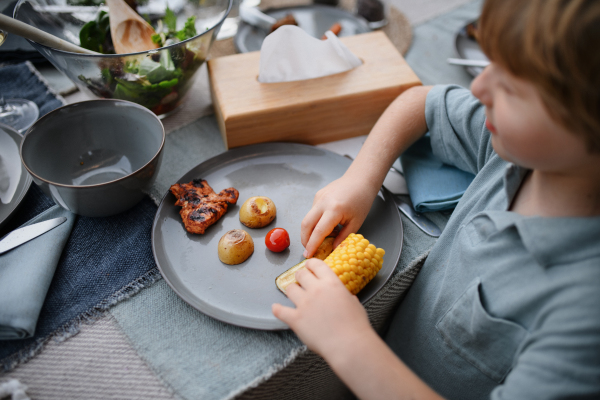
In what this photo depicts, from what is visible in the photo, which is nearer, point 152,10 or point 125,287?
point 125,287

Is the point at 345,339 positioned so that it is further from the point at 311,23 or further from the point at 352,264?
the point at 311,23

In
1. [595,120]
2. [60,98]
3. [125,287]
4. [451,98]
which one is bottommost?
[125,287]

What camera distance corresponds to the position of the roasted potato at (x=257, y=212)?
71cm

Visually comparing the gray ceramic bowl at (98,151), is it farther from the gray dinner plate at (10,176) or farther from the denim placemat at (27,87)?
the denim placemat at (27,87)

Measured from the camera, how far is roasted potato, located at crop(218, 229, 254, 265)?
65 cm

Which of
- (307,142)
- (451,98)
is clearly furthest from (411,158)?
(307,142)

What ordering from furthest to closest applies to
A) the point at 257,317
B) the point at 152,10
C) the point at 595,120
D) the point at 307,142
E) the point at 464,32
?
the point at 464,32 < the point at 152,10 < the point at 307,142 < the point at 257,317 < the point at 595,120

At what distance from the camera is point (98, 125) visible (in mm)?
796

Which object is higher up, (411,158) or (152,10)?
(152,10)

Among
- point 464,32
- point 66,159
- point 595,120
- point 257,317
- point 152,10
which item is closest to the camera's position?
point 595,120

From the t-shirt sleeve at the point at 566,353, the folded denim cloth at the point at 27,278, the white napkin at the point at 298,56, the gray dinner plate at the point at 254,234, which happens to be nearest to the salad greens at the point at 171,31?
the white napkin at the point at 298,56

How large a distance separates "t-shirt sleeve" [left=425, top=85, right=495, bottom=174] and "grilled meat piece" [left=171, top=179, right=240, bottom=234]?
45cm

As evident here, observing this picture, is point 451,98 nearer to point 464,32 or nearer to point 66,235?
point 464,32

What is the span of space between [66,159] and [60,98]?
0.95 ft
